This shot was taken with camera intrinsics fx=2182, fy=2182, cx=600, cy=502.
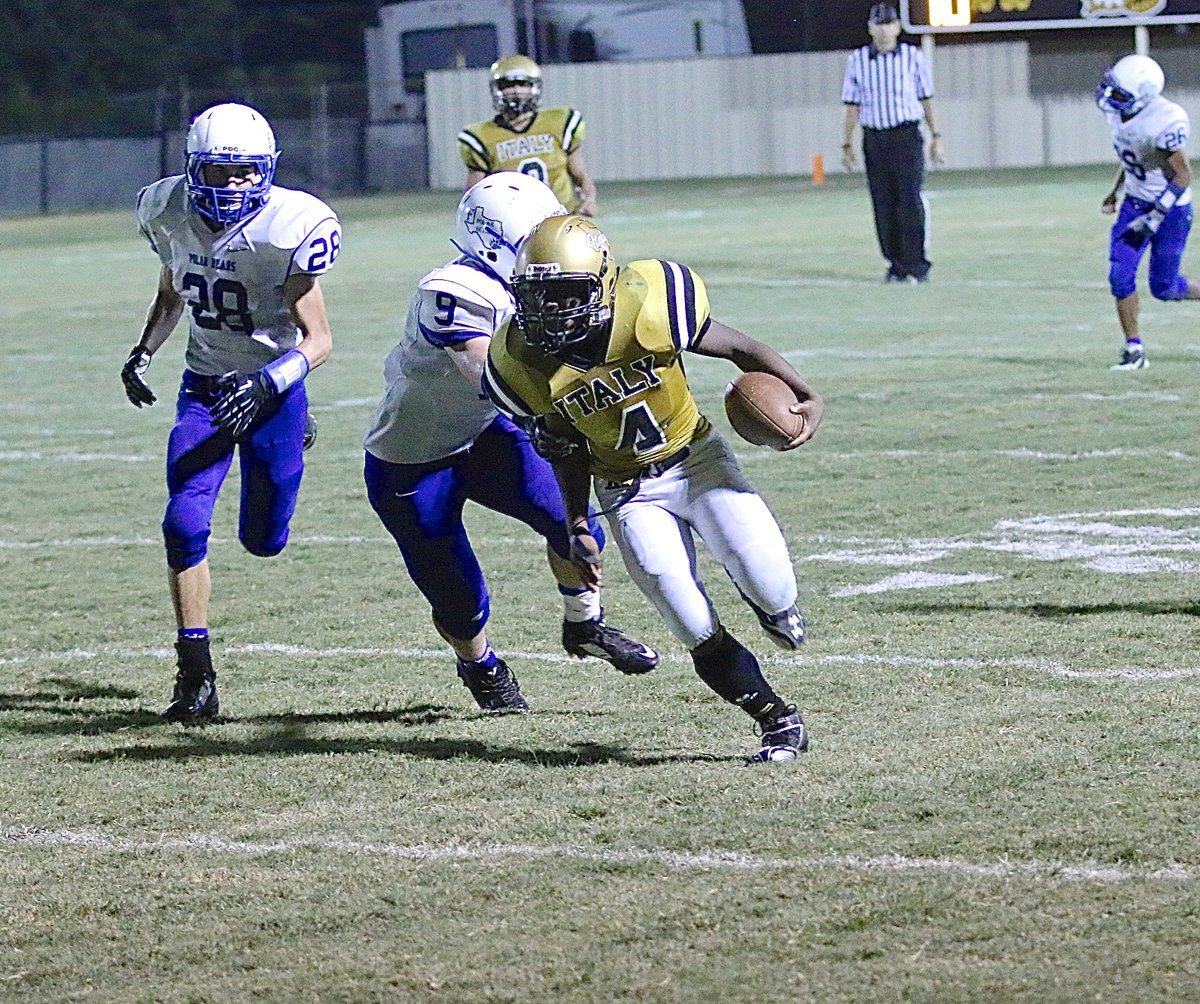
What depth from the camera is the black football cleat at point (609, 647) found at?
5.33 meters

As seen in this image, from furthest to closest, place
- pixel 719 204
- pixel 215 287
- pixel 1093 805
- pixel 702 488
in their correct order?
1. pixel 719 204
2. pixel 215 287
3. pixel 702 488
4. pixel 1093 805

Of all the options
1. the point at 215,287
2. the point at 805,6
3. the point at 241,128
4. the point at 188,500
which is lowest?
the point at 188,500

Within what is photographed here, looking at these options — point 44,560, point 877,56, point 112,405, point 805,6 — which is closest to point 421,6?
point 805,6

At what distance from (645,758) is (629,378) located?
0.84 m

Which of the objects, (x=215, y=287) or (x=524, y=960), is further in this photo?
(x=215, y=287)

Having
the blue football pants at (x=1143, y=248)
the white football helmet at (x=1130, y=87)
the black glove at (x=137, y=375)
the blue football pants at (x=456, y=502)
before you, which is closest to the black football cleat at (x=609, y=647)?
the blue football pants at (x=456, y=502)

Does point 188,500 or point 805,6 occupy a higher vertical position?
point 805,6

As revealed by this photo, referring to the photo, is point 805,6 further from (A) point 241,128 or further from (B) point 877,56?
(A) point 241,128

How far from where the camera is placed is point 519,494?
215 inches

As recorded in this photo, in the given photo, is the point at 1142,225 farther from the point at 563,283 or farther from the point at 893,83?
the point at 563,283

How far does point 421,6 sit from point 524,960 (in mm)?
37078


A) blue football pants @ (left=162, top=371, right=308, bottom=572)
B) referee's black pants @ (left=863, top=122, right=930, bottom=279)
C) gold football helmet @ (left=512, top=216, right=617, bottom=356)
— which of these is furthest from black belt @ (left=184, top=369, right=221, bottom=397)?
referee's black pants @ (left=863, top=122, right=930, bottom=279)

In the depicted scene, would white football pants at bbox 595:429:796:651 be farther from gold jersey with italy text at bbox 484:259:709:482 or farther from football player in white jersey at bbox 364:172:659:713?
football player in white jersey at bbox 364:172:659:713

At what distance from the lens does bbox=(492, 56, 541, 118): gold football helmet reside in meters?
12.7
